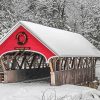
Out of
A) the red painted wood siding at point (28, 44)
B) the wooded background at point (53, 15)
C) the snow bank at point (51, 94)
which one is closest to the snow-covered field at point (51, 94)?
the snow bank at point (51, 94)

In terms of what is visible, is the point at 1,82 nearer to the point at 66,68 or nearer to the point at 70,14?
the point at 66,68

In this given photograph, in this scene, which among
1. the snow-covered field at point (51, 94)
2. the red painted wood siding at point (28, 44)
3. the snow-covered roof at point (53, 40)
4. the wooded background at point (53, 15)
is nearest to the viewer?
the snow-covered field at point (51, 94)

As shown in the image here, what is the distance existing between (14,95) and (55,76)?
17.3 ft

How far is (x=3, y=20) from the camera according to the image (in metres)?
46.8

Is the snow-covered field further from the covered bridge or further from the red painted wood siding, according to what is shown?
the red painted wood siding

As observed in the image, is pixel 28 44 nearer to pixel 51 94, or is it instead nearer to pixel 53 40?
pixel 53 40

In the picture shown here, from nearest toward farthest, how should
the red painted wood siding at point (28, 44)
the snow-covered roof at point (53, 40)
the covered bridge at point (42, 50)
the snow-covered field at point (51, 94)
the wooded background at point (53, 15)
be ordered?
the snow-covered field at point (51, 94), the covered bridge at point (42, 50), the red painted wood siding at point (28, 44), the snow-covered roof at point (53, 40), the wooded background at point (53, 15)

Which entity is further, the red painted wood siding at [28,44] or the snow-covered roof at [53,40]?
the snow-covered roof at [53,40]

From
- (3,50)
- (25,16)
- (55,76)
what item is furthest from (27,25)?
(25,16)

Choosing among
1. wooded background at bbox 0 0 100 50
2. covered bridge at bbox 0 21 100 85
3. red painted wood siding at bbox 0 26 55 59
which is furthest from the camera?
wooded background at bbox 0 0 100 50

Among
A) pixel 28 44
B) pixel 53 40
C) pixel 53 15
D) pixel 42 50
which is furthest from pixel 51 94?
pixel 53 15

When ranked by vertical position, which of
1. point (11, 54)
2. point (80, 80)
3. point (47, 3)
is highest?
point (47, 3)

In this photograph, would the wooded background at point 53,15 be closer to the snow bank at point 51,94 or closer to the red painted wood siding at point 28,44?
the red painted wood siding at point 28,44

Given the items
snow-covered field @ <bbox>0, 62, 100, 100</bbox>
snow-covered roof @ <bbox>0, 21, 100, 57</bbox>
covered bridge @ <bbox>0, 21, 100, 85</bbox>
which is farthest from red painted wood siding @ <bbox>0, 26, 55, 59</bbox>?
snow-covered field @ <bbox>0, 62, 100, 100</bbox>
